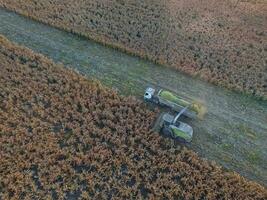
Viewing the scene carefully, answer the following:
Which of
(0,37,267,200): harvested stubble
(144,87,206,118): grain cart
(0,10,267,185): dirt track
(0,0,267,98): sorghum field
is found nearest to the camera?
(0,37,267,200): harvested stubble

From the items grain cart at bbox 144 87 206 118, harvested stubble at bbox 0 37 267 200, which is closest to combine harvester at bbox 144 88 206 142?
grain cart at bbox 144 87 206 118

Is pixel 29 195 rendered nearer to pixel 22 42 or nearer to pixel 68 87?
pixel 68 87

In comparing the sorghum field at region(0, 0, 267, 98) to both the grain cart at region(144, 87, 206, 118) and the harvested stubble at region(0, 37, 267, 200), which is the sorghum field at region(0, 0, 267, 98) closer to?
the grain cart at region(144, 87, 206, 118)

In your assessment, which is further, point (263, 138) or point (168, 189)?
point (263, 138)

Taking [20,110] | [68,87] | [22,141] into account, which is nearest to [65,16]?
[68,87]

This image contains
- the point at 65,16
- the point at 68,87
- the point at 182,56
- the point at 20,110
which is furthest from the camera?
the point at 65,16
